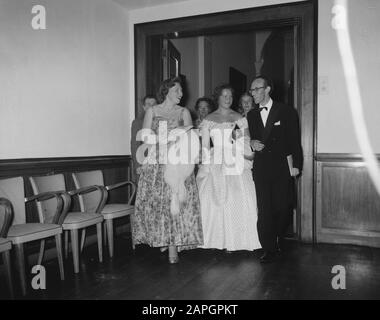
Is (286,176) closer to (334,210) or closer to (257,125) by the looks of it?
(257,125)

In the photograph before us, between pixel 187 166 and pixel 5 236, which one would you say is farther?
pixel 187 166

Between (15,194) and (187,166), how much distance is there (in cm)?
139

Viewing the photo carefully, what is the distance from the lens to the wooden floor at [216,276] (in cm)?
254

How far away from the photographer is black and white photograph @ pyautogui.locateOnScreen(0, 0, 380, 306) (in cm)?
280

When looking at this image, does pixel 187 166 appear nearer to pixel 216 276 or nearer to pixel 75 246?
pixel 216 276

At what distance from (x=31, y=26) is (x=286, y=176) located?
2615 millimetres

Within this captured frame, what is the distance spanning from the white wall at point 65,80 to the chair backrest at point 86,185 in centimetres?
27

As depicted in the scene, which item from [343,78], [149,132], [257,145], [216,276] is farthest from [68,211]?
[343,78]

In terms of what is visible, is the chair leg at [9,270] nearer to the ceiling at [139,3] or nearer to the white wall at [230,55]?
the ceiling at [139,3]

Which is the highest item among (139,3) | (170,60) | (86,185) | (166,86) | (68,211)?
(139,3)

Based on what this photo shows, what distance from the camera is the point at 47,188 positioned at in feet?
10.4

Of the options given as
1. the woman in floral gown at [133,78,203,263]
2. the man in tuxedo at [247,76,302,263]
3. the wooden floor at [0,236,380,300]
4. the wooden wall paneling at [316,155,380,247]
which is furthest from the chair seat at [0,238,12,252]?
the wooden wall paneling at [316,155,380,247]

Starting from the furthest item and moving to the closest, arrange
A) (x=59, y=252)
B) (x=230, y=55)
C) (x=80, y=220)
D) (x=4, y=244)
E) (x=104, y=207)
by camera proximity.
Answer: (x=230, y=55) → (x=104, y=207) → (x=80, y=220) → (x=59, y=252) → (x=4, y=244)

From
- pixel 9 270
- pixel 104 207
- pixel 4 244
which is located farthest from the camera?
pixel 104 207
